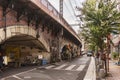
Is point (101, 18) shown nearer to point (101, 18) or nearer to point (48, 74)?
point (101, 18)

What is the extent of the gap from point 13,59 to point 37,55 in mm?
5868

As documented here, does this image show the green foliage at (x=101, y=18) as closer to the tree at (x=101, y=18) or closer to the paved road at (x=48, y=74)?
the tree at (x=101, y=18)

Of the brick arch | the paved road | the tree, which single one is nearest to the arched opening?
the brick arch

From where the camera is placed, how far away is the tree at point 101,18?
21531mm

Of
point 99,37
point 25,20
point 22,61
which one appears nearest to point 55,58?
point 22,61

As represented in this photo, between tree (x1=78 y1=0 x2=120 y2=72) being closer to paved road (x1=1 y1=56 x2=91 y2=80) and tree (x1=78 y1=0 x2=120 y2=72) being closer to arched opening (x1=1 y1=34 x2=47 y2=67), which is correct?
paved road (x1=1 y1=56 x2=91 y2=80)

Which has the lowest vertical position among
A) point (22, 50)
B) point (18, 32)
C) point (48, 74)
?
point (48, 74)

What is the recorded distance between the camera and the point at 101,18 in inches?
859

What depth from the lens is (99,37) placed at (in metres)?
22.5

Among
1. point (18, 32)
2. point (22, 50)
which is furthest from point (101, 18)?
point (22, 50)

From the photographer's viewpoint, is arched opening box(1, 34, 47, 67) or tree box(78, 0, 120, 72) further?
arched opening box(1, 34, 47, 67)

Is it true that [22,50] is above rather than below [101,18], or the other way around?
below

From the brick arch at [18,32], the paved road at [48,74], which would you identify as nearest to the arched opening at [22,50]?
the brick arch at [18,32]

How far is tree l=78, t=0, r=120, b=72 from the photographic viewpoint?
21531 mm
